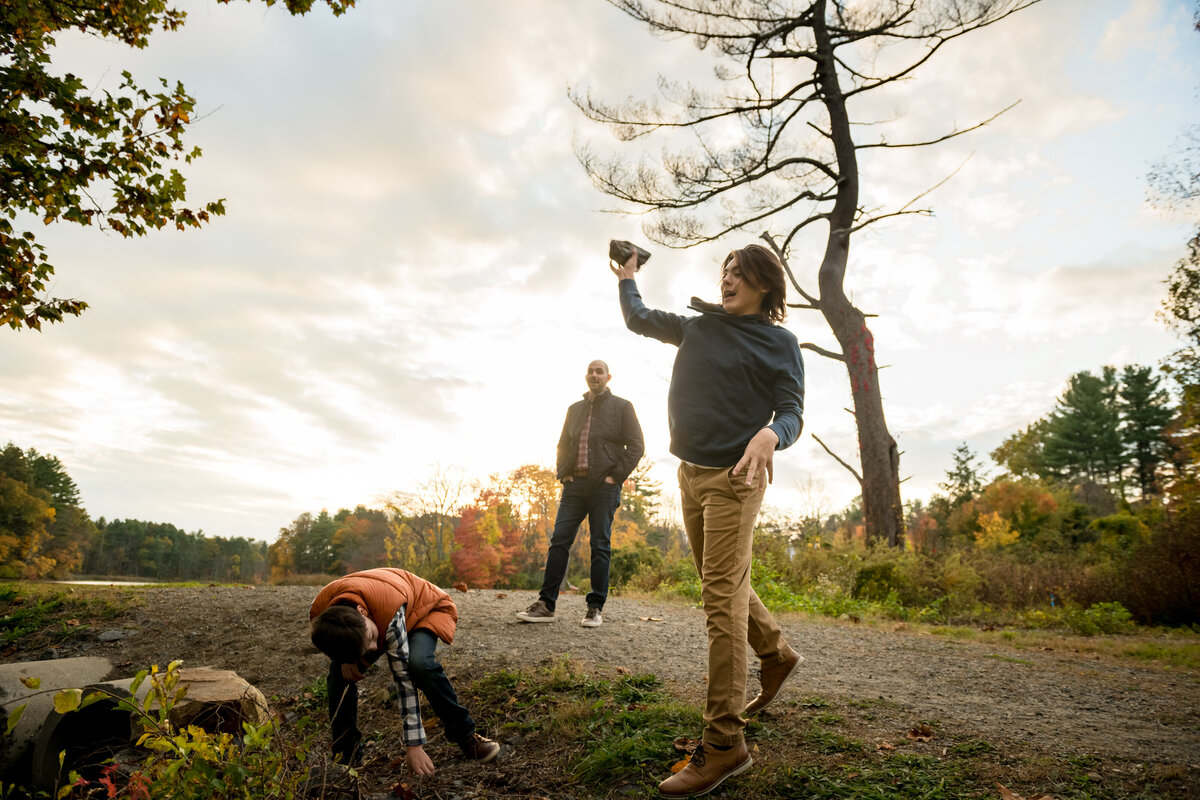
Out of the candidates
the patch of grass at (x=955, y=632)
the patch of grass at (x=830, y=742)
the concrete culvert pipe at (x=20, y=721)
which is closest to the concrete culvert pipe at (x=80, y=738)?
the concrete culvert pipe at (x=20, y=721)

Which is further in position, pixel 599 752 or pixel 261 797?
pixel 599 752

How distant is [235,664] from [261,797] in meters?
3.38

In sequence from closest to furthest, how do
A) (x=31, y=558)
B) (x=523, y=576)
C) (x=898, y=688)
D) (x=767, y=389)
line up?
(x=767, y=389) → (x=898, y=688) → (x=523, y=576) → (x=31, y=558)

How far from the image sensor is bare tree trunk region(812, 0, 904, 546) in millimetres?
10422

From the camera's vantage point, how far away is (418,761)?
2623mm

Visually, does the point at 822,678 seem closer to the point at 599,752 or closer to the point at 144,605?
the point at 599,752

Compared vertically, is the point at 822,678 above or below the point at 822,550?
below

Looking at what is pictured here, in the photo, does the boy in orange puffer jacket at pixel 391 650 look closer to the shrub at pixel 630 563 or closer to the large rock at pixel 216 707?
the large rock at pixel 216 707

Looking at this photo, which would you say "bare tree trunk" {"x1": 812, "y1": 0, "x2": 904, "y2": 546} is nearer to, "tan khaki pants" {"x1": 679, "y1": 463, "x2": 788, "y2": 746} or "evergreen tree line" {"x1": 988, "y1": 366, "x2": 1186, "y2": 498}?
"tan khaki pants" {"x1": 679, "y1": 463, "x2": 788, "y2": 746}

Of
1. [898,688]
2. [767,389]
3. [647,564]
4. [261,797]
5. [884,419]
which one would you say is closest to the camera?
[261,797]

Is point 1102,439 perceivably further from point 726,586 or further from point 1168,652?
point 726,586

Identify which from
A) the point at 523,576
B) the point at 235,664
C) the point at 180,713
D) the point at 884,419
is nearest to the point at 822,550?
the point at 884,419

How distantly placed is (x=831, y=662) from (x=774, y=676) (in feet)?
7.09

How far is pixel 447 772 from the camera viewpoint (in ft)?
9.41
